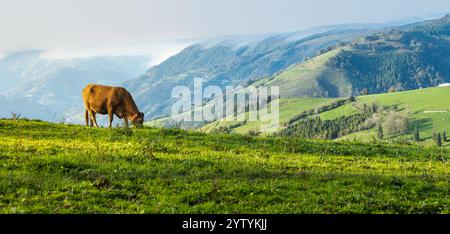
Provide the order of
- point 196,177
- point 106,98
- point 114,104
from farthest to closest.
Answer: point 106,98 → point 114,104 → point 196,177

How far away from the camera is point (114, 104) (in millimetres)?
32469

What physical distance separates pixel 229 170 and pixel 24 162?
668cm

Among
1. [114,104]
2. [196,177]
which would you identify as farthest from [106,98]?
[196,177]

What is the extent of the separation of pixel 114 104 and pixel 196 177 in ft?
58.5

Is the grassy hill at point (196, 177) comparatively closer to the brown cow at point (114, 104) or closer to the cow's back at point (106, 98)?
the brown cow at point (114, 104)

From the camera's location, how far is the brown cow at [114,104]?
32406 millimetres

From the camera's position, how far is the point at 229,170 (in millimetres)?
17328

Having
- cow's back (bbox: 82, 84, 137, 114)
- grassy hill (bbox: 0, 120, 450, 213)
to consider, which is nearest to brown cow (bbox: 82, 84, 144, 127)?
cow's back (bbox: 82, 84, 137, 114)

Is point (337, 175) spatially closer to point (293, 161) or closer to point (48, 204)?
point (293, 161)

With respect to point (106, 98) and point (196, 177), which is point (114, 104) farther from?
point (196, 177)

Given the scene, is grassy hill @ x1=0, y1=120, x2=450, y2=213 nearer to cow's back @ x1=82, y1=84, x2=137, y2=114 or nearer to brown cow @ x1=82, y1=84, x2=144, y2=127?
brown cow @ x1=82, y1=84, x2=144, y2=127

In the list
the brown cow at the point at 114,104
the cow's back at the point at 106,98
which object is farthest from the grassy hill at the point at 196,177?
the cow's back at the point at 106,98
